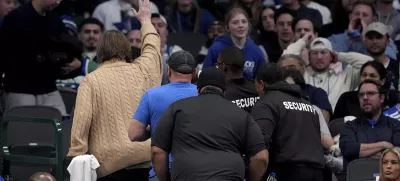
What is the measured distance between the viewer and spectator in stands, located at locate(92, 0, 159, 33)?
14516 mm

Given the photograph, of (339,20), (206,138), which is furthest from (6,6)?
(206,138)

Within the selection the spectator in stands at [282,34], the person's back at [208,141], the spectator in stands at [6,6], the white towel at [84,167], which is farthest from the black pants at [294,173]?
the spectator in stands at [6,6]

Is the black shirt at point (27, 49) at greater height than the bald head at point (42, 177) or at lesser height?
greater

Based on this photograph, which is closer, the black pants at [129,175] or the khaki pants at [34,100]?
the black pants at [129,175]

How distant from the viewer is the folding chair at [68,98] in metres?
12.3

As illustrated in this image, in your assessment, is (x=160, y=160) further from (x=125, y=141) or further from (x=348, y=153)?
(x=348, y=153)

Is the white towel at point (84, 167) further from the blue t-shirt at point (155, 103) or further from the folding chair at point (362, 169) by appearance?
the folding chair at point (362, 169)

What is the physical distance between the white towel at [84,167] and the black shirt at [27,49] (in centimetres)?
314

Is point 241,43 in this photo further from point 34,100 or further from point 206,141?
point 206,141

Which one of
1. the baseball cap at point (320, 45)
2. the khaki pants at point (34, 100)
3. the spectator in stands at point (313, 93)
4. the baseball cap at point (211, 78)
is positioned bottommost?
the khaki pants at point (34, 100)

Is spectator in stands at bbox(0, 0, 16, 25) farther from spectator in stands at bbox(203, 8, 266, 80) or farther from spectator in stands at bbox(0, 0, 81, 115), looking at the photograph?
spectator in stands at bbox(203, 8, 266, 80)

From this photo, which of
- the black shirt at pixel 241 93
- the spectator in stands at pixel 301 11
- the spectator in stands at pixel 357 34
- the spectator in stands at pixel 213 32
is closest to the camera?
the black shirt at pixel 241 93

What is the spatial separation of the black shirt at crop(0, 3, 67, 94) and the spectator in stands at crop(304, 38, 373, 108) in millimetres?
3083

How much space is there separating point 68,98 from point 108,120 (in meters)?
4.00
